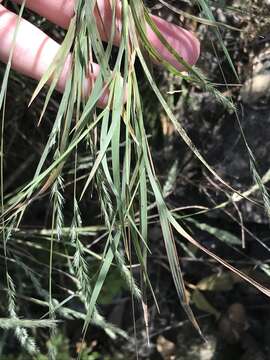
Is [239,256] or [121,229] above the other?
[121,229]

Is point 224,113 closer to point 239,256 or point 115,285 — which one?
point 239,256

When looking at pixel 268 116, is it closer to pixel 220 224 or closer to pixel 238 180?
pixel 238 180

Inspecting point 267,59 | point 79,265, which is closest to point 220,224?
point 267,59

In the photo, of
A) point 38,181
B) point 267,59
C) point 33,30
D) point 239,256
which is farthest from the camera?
point 239,256

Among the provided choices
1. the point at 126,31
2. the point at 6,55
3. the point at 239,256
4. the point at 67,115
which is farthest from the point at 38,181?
the point at 239,256

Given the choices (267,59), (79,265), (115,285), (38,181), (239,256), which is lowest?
(115,285)

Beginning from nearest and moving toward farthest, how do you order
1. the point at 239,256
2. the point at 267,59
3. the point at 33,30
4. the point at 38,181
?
the point at 38,181 → the point at 33,30 → the point at 267,59 → the point at 239,256

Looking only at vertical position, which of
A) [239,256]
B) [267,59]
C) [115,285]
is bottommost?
[115,285]

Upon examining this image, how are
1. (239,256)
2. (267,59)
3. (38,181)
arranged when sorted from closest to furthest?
(38,181)
(267,59)
(239,256)

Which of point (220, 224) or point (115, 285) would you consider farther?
point (115, 285)
